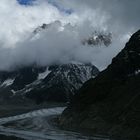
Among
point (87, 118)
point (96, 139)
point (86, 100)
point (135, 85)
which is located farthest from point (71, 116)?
point (96, 139)

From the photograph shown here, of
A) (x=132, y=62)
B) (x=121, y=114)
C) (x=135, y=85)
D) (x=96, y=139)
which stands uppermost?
(x=132, y=62)

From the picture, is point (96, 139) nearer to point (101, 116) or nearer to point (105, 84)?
point (101, 116)

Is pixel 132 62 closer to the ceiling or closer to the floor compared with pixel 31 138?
closer to the ceiling

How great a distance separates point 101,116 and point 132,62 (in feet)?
135

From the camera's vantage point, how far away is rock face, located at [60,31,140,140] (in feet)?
460

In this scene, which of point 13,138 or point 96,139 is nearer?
point 96,139

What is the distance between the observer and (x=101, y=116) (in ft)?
536

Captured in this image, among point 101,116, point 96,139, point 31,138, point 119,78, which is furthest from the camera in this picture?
point 119,78

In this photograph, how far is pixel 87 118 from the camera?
171m

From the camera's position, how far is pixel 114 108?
161 m

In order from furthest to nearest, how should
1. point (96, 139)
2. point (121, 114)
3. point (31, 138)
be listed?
point (121, 114) < point (31, 138) < point (96, 139)

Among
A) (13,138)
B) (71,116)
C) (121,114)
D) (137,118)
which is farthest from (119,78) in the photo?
(13,138)

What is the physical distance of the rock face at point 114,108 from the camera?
140 m

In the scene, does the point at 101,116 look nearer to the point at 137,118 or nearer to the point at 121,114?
the point at 121,114
